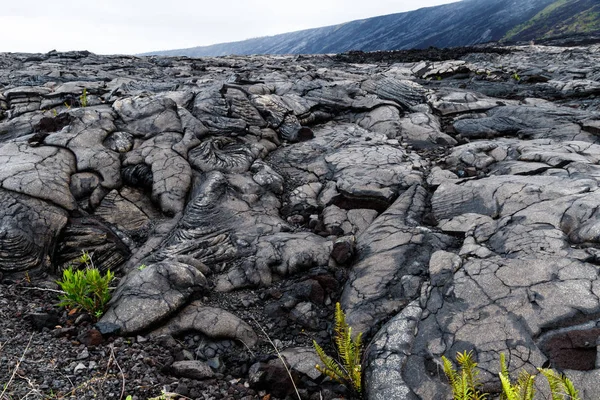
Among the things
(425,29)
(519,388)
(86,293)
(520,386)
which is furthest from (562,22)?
(86,293)

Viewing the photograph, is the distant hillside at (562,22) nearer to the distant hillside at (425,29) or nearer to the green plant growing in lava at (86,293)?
the distant hillside at (425,29)

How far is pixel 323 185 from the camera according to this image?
19.8 ft

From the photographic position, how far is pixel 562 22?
5038 cm

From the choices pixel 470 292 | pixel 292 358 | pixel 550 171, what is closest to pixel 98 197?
pixel 292 358

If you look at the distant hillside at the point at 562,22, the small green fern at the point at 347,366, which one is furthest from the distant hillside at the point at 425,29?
the small green fern at the point at 347,366

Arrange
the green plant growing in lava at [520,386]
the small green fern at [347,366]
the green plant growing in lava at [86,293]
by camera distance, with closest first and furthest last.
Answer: the green plant growing in lava at [520,386]
the small green fern at [347,366]
the green plant growing in lava at [86,293]

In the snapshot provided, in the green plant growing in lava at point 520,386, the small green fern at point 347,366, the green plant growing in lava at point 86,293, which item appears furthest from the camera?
the green plant growing in lava at point 86,293

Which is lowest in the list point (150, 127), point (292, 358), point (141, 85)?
point (292, 358)

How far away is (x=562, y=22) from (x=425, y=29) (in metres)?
27.6

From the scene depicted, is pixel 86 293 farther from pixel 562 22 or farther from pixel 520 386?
pixel 562 22

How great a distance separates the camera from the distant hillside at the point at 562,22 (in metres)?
45.5

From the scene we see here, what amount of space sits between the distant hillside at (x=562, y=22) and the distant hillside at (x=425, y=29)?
3.70 m

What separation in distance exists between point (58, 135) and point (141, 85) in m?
5.35

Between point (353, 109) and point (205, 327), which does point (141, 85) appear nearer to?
point (353, 109)
